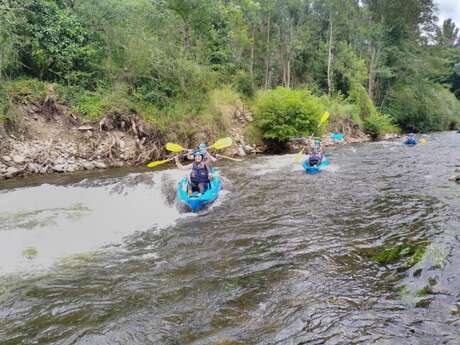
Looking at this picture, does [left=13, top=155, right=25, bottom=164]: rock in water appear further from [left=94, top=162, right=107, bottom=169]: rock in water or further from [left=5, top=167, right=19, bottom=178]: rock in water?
[left=94, top=162, right=107, bottom=169]: rock in water

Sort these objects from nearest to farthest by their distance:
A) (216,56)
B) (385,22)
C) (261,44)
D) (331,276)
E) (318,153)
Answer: (331,276)
(318,153)
(216,56)
(261,44)
(385,22)

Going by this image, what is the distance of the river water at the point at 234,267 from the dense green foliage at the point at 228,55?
708 centimetres

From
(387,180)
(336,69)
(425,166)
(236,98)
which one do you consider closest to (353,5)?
(336,69)

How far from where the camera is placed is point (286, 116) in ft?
53.1

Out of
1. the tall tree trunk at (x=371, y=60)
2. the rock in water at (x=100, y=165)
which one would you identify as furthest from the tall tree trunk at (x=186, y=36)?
the tall tree trunk at (x=371, y=60)

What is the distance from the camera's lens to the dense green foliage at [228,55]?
13.3 meters

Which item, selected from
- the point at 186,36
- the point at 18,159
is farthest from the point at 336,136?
the point at 18,159

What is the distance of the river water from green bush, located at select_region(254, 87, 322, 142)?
818cm

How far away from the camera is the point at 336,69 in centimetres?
2630

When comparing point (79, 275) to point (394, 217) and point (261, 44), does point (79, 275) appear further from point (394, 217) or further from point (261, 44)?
point (261, 44)

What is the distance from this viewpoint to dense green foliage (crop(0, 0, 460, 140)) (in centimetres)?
1330

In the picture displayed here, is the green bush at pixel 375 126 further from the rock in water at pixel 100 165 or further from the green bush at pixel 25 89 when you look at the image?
the green bush at pixel 25 89

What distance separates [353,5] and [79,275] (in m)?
29.0

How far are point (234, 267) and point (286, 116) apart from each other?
1269 centimetres
